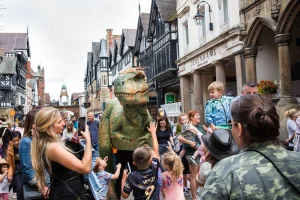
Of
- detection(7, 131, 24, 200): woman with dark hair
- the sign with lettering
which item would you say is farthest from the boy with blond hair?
the sign with lettering

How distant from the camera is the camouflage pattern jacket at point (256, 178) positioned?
1.89m

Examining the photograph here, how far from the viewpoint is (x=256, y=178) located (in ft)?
6.24

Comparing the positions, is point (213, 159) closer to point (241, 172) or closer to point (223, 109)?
point (241, 172)

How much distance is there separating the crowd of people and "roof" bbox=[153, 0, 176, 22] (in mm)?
22460

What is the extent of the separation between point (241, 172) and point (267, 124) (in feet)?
1.00

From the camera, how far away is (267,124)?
2.00 meters

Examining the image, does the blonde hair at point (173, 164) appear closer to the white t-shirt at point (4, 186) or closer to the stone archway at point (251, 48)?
the white t-shirt at point (4, 186)

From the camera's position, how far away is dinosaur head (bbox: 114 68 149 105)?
5.20 metres

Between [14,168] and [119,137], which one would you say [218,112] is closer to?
[119,137]

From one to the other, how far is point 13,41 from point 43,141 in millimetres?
68379

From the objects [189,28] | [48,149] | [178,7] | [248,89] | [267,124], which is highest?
[178,7]

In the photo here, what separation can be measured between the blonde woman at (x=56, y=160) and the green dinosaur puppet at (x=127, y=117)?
177 cm

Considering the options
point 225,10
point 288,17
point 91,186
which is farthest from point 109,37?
point 91,186

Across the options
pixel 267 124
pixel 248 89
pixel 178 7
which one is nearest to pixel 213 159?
pixel 267 124
